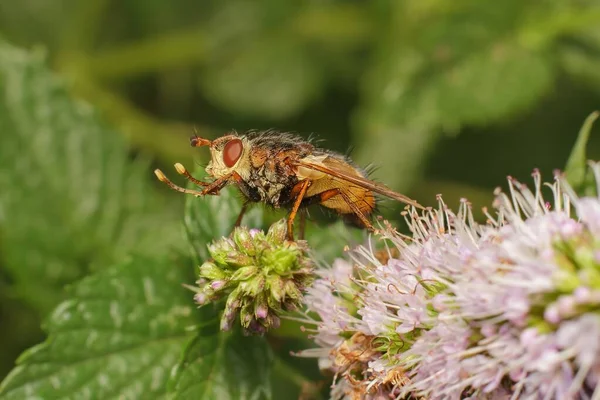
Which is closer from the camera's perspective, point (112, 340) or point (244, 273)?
point (244, 273)

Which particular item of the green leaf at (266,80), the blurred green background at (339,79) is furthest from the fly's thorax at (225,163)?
the green leaf at (266,80)

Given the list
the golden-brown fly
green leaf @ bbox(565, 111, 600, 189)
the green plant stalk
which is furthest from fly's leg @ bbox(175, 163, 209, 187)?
the green plant stalk

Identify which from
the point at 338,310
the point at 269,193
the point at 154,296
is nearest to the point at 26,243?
the point at 154,296

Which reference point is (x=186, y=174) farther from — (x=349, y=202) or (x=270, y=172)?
(x=349, y=202)

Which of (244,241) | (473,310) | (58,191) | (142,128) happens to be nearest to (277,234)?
(244,241)

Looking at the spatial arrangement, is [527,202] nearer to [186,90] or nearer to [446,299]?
[446,299]

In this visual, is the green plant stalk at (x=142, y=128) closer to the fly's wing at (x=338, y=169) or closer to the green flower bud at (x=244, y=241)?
the fly's wing at (x=338, y=169)
